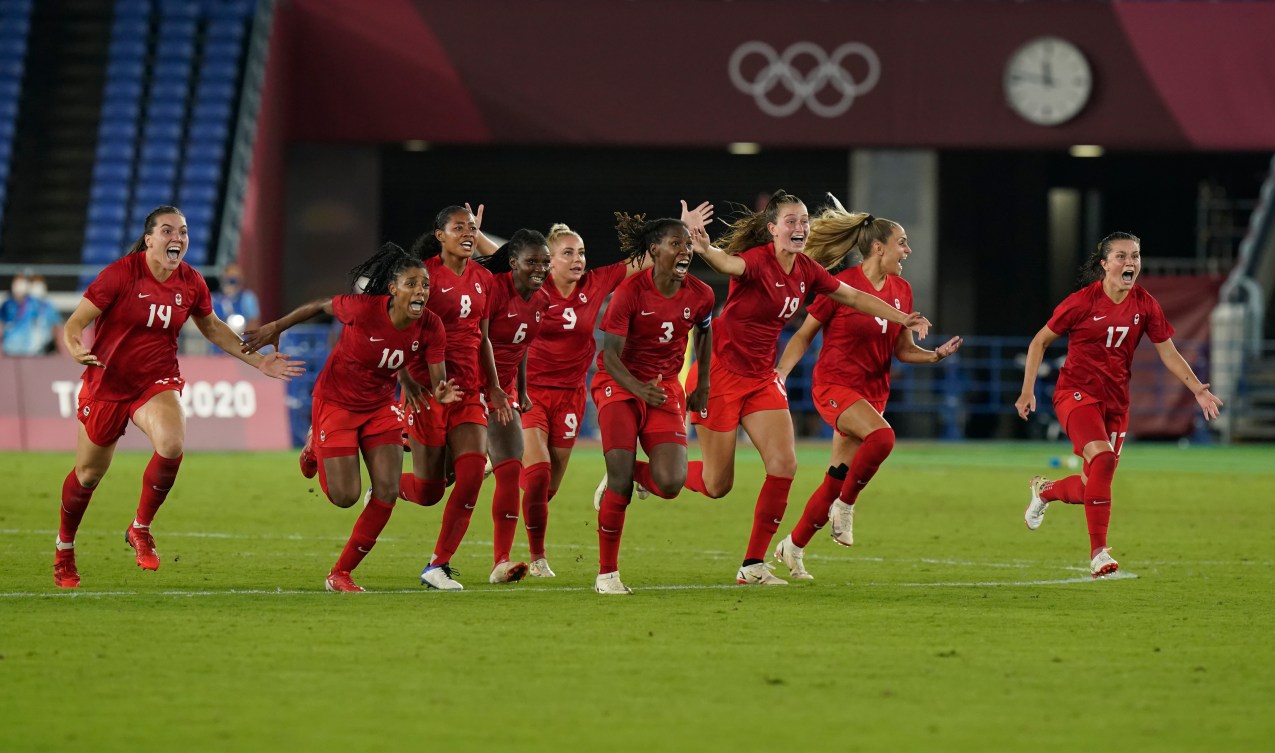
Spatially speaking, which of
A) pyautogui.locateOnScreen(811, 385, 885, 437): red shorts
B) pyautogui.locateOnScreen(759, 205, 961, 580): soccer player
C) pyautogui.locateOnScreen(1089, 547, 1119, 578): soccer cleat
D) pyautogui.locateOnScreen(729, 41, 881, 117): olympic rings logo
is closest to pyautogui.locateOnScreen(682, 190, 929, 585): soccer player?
pyautogui.locateOnScreen(759, 205, 961, 580): soccer player

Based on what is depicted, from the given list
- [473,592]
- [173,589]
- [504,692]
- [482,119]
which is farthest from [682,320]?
[482,119]

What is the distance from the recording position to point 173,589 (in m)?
11.1

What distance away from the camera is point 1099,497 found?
12445 mm

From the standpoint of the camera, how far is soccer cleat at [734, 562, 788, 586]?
11.8 m

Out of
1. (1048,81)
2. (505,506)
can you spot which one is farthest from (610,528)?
(1048,81)

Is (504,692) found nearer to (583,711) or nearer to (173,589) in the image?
(583,711)

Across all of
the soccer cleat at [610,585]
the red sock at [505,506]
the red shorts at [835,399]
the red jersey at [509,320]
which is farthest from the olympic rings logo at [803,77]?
the soccer cleat at [610,585]

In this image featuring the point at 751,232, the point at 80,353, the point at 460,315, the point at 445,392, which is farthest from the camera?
the point at 751,232

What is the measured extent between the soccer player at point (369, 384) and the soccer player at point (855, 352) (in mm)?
2788

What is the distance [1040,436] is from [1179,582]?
68.2 ft

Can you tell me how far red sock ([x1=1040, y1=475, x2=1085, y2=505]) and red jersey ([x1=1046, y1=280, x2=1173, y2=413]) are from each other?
2.13ft

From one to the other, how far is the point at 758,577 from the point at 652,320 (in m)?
1.73

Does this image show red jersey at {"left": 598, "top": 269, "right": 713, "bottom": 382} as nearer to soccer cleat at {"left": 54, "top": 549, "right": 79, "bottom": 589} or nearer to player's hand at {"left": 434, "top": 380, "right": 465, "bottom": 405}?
player's hand at {"left": 434, "top": 380, "right": 465, "bottom": 405}

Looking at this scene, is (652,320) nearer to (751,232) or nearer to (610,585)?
(751,232)
